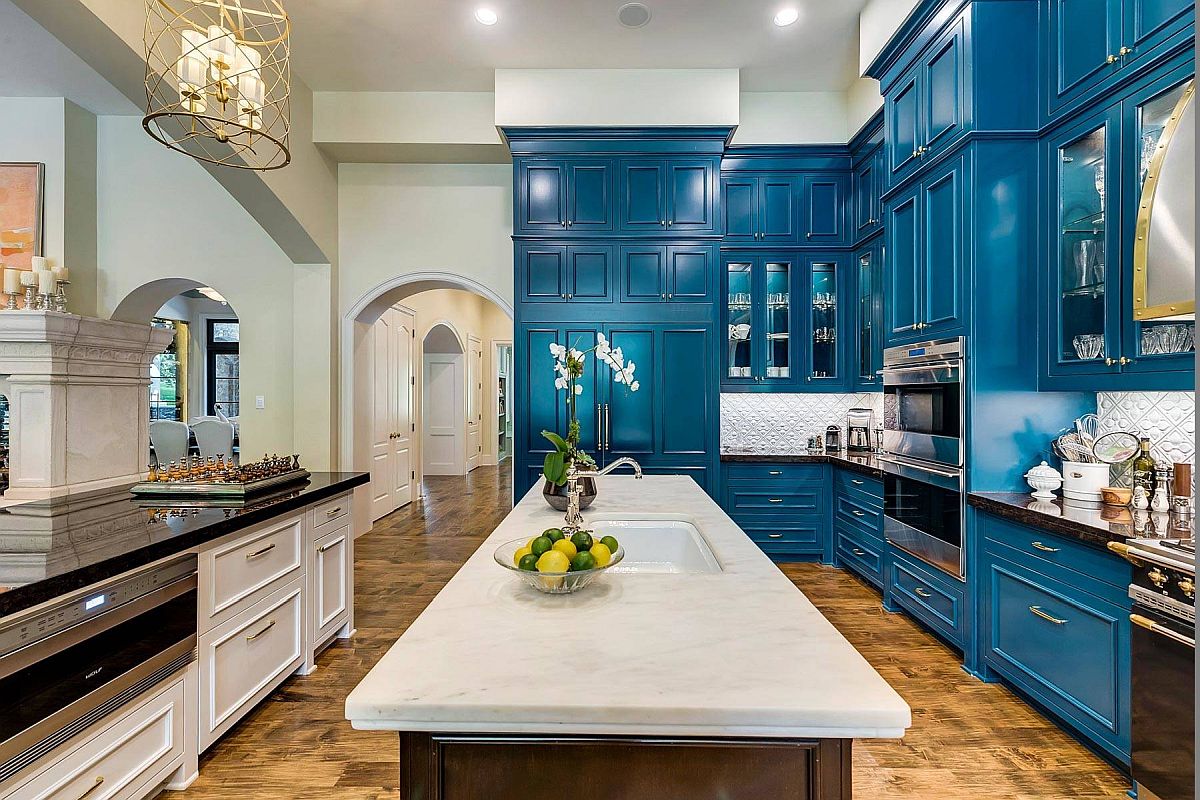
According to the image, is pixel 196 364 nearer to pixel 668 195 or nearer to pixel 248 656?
pixel 668 195

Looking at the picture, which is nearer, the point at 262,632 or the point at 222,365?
the point at 262,632

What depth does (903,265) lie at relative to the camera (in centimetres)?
337

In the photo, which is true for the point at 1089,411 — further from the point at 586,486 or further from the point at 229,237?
the point at 229,237

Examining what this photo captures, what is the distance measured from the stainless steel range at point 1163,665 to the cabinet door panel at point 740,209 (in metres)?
3.48

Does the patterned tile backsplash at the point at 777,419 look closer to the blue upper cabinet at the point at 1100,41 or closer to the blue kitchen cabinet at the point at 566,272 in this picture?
the blue kitchen cabinet at the point at 566,272

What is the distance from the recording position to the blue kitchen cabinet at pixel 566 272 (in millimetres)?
4488

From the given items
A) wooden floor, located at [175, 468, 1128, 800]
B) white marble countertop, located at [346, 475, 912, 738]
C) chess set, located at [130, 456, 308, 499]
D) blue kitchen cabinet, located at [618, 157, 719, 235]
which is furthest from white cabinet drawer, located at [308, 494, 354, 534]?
blue kitchen cabinet, located at [618, 157, 719, 235]

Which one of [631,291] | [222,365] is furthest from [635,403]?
[222,365]

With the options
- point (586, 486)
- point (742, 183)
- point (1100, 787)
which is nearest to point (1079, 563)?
point (1100, 787)

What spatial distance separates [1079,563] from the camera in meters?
2.15

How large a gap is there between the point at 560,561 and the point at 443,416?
29.5ft

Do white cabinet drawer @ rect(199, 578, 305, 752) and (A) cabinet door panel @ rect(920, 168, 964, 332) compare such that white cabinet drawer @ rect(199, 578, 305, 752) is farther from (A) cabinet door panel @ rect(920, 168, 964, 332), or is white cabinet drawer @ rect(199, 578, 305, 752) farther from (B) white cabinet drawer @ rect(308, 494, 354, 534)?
(A) cabinet door panel @ rect(920, 168, 964, 332)

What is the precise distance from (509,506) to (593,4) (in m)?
5.20

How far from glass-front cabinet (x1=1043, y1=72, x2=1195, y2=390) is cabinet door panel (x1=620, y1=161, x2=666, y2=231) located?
241 centimetres
